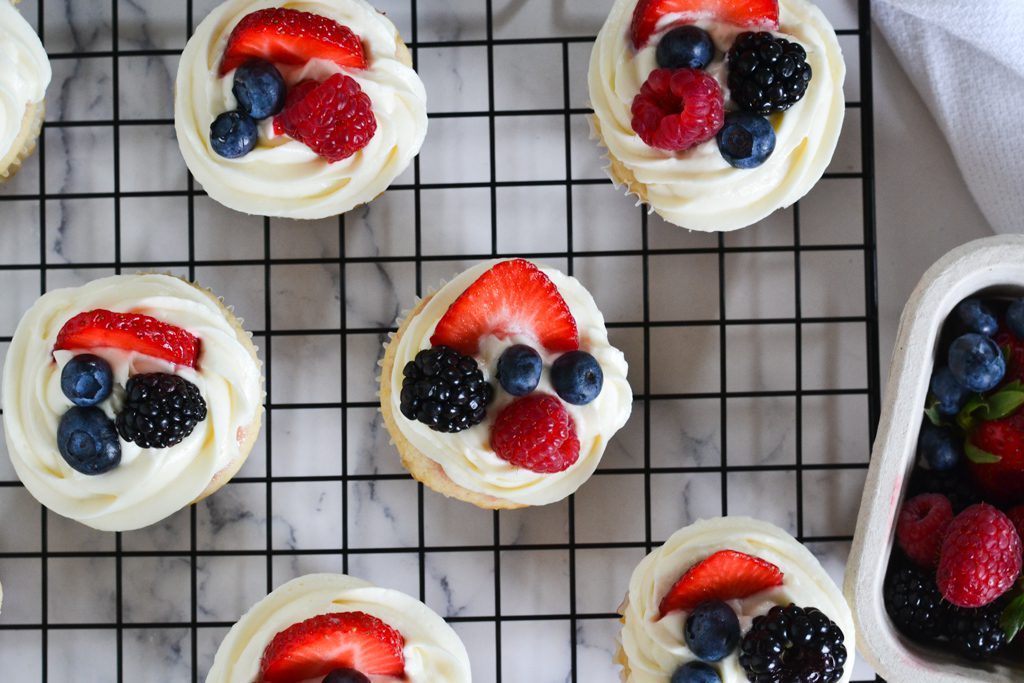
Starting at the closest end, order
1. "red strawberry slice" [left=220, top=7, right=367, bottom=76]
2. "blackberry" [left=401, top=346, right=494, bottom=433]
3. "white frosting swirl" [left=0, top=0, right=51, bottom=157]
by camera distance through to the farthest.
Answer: "blackberry" [left=401, top=346, right=494, bottom=433] < "red strawberry slice" [left=220, top=7, right=367, bottom=76] < "white frosting swirl" [left=0, top=0, right=51, bottom=157]

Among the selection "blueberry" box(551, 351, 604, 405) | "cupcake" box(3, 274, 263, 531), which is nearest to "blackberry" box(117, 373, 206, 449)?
"cupcake" box(3, 274, 263, 531)

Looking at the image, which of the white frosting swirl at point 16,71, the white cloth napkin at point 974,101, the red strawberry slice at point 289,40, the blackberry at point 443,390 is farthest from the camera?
the white cloth napkin at point 974,101

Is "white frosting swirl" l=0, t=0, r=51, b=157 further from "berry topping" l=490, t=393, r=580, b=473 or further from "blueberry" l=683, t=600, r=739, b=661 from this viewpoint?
"blueberry" l=683, t=600, r=739, b=661

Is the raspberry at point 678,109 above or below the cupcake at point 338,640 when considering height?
above

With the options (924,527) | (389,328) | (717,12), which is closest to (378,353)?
(389,328)

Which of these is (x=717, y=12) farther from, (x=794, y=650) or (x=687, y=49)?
(x=794, y=650)

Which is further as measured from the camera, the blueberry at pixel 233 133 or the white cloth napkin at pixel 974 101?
the white cloth napkin at pixel 974 101

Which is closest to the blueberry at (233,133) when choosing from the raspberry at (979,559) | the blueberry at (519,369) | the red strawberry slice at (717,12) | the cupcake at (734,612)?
the blueberry at (519,369)

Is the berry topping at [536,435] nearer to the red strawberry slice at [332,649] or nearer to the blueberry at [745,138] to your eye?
the red strawberry slice at [332,649]

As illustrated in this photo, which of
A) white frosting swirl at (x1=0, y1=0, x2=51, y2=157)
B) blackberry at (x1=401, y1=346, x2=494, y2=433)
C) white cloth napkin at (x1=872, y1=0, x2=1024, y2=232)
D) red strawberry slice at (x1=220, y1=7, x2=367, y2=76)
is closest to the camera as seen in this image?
blackberry at (x1=401, y1=346, x2=494, y2=433)
